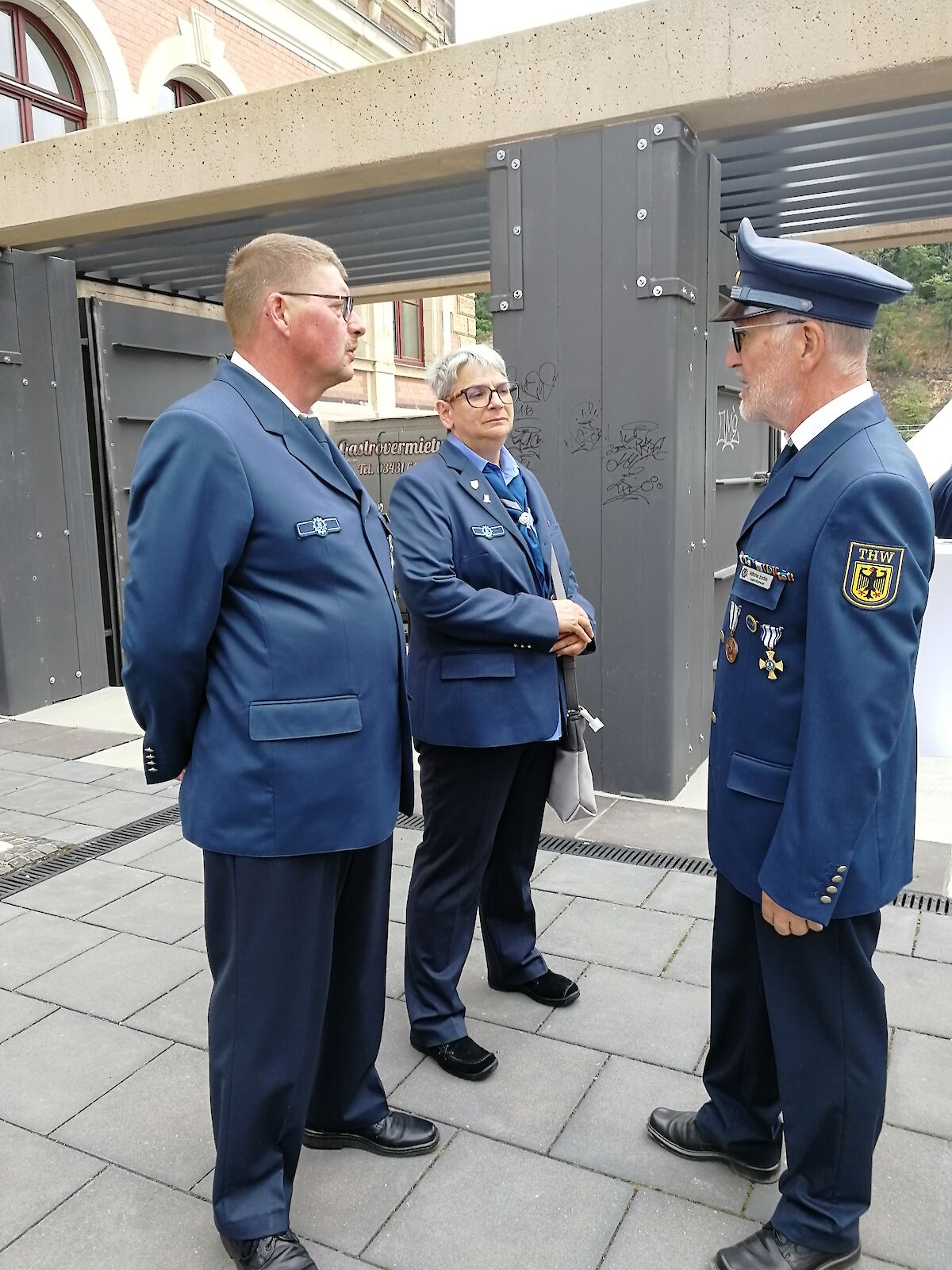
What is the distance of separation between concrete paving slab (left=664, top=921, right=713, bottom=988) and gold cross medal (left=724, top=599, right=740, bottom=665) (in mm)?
1544

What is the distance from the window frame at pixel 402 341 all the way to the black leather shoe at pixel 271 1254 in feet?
58.9

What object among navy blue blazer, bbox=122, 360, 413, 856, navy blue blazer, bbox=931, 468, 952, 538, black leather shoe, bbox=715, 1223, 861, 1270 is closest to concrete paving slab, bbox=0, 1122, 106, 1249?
Result: navy blue blazer, bbox=122, 360, 413, 856

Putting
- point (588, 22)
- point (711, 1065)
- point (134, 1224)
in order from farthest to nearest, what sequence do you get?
point (588, 22), point (711, 1065), point (134, 1224)

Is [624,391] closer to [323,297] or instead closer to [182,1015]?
[323,297]

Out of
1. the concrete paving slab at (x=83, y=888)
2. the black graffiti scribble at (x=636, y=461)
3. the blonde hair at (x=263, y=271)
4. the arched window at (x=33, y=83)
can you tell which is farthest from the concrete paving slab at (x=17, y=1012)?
the arched window at (x=33, y=83)

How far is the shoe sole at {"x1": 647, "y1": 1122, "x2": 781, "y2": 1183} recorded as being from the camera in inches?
92.0

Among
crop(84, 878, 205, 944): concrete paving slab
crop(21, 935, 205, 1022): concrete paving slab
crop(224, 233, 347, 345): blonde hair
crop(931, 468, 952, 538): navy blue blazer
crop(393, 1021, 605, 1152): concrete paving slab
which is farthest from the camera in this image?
crop(931, 468, 952, 538): navy blue blazer

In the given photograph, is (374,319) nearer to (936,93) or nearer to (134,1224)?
(936,93)

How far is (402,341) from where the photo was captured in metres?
19.8

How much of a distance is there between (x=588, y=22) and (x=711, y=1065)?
171 inches

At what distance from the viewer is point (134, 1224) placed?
7.30 feet

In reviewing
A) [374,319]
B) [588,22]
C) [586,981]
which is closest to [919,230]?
[588,22]

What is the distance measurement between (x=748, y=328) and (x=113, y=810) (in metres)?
4.20

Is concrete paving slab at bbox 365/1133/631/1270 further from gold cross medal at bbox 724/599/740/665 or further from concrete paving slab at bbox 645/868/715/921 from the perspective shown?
concrete paving slab at bbox 645/868/715/921
